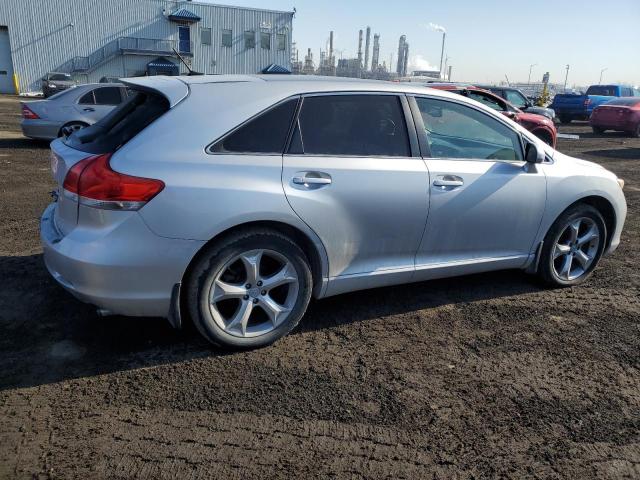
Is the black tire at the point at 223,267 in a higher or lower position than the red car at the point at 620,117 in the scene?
lower

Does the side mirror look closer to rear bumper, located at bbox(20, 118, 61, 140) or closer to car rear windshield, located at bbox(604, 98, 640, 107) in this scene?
rear bumper, located at bbox(20, 118, 61, 140)

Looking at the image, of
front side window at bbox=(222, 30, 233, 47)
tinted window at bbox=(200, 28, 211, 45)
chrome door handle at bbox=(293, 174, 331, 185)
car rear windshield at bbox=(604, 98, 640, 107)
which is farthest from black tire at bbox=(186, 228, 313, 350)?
front side window at bbox=(222, 30, 233, 47)

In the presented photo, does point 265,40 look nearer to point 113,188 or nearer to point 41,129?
point 41,129

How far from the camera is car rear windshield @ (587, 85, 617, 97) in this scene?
27.5 meters

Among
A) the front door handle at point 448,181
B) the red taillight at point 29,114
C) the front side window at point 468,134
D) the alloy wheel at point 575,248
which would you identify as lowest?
the alloy wheel at point 575,248

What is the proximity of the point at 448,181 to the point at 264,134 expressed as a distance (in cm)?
139

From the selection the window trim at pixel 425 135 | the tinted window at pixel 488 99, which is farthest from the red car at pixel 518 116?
the window trim at pixel 425 135

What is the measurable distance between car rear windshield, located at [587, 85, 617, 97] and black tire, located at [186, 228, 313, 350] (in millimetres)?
28920

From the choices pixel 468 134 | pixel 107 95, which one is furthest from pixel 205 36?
Answer: pixel 468 134

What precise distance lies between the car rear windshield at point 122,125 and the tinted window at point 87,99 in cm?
865

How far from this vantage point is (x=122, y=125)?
3375 millimetres

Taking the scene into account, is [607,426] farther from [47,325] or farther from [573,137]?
[573,137]

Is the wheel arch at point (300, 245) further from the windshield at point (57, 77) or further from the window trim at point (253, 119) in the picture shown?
the windshield at point (57, 77)

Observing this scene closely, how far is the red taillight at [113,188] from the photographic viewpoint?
2959mm
